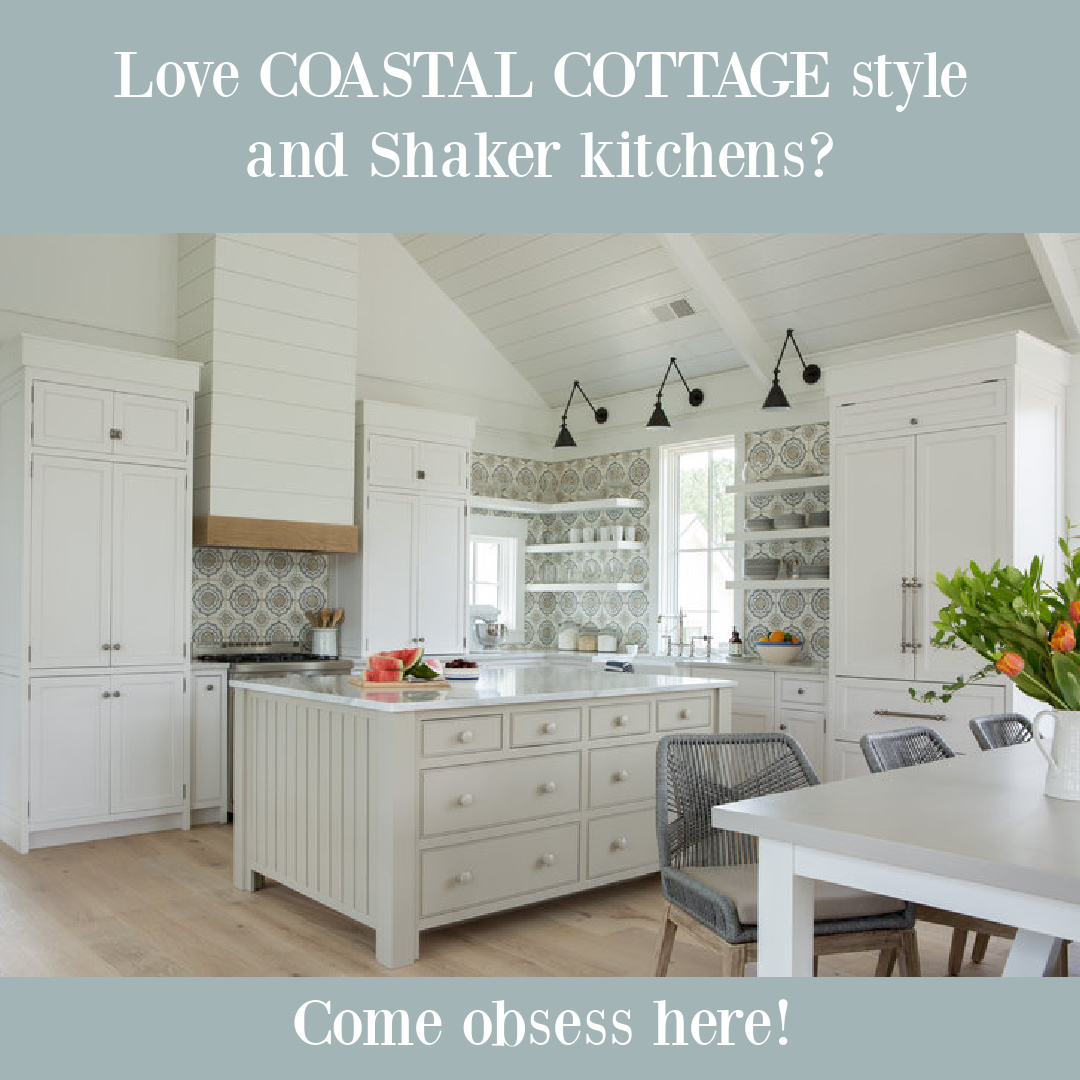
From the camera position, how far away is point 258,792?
13.5ft

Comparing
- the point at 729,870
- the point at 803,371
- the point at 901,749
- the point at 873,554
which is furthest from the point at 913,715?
the point at 729,870

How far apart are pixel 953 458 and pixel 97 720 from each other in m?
4.39

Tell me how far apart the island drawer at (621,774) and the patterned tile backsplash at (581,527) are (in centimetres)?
307

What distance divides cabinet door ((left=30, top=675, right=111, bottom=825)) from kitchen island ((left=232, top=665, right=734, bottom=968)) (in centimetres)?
124

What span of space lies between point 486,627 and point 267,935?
3864mm

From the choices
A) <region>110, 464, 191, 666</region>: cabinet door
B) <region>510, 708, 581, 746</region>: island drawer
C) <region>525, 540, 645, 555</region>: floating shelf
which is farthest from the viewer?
<region>525, 540, 645, 555</region>: floating shelf

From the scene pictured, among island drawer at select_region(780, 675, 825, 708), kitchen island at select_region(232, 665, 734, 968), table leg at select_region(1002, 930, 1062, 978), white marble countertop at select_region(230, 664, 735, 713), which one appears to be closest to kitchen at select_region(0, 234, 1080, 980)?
island drawer at select_region(780, 675, 825, 708)

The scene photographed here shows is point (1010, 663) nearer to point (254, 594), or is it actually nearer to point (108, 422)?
point (108, 422)

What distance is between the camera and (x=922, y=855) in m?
1.71

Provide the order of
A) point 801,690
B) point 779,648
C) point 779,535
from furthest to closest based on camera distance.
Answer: point 779,535
point 779,648
point 801,690

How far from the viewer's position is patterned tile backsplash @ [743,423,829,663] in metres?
6.18

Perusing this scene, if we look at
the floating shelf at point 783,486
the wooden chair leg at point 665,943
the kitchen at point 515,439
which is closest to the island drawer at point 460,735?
the kitchen at point 515,439

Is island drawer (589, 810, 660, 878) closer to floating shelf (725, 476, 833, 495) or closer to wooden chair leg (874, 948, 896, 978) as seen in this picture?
wooden chair leg (874, 948, 896, 978)

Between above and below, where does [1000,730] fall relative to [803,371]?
below
